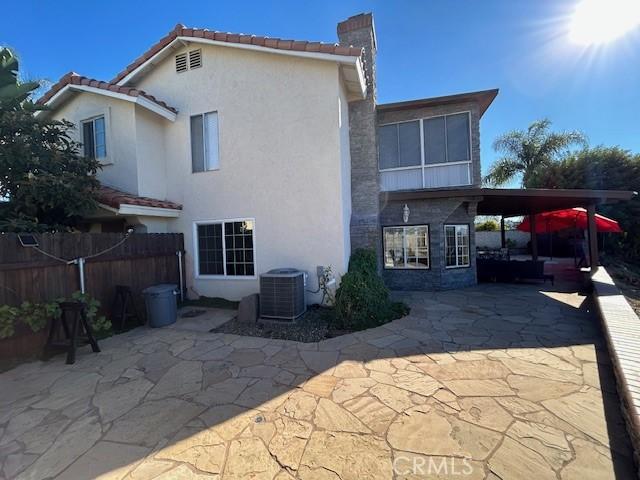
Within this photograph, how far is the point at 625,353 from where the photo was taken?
3.73 metres

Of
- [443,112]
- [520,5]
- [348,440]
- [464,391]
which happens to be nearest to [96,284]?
[348,440]

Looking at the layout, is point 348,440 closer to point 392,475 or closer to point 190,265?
point 392,475

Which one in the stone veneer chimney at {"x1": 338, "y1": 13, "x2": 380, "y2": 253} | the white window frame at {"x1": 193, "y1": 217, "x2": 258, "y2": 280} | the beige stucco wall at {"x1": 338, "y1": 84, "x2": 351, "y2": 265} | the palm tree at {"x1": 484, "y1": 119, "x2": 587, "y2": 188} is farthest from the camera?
the palm tree at {"x1": 484, "y1": 119, "x2": 587, "y2": 188}

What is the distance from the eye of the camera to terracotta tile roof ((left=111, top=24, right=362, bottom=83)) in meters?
7.16

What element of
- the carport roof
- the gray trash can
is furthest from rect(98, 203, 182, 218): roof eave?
the carport roof

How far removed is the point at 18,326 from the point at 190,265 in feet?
13.9

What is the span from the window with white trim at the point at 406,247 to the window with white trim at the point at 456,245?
2.58 feet

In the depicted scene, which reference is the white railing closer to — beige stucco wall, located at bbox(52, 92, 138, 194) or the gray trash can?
the gray trash can

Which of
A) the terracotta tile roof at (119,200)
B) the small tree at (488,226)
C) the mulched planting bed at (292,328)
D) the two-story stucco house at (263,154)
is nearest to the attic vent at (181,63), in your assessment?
the two-story stucco house at (263,154)

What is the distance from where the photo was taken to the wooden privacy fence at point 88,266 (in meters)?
4.92

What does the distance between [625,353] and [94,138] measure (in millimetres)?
13330

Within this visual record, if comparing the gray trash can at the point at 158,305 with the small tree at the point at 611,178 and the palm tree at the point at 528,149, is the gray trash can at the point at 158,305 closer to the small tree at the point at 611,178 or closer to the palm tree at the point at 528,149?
the small tree at the point at 611,178

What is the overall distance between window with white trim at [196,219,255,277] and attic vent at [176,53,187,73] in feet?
16.2

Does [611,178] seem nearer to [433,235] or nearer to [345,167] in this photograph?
[433,235]
